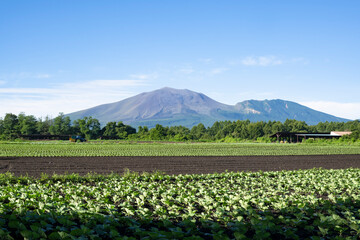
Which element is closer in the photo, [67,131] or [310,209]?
[310,209]

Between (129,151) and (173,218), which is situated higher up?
(173,218)

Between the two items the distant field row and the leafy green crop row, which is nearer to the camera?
the leafy green crop row

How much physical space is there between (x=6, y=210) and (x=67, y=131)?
88532mm

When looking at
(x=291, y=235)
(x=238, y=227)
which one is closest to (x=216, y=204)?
(x=238, y=227)

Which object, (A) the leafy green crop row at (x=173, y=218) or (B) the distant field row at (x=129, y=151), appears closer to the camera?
(A) the leafy green crop row at (x=173, y=218)

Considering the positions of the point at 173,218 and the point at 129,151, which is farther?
the point at 129,151

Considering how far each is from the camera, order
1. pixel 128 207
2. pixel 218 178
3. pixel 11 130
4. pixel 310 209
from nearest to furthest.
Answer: pixel 128 207, pixel 310 209, pixel 218 178, pixel 11 130

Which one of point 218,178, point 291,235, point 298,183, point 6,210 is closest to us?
point 291,235

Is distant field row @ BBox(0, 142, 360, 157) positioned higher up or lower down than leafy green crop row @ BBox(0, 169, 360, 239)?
lower down

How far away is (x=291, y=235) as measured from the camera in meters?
6.74

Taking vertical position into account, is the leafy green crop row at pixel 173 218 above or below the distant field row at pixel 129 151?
above

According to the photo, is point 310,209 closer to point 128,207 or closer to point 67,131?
point 128,207

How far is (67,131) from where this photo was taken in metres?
91.4

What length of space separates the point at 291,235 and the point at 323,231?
732mm
